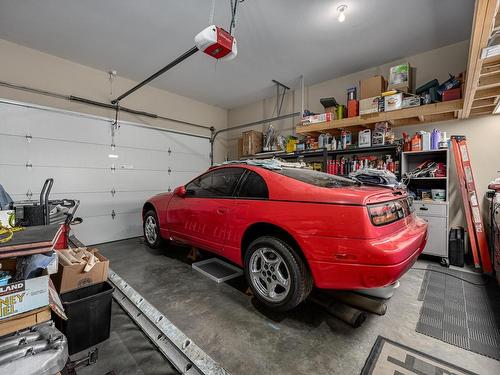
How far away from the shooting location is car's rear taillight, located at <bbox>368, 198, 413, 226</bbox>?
1.62 metres

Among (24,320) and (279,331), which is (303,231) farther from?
(24,320)

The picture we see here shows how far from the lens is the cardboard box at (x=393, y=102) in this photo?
3.54 meters

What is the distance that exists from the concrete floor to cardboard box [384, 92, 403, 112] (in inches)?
99.8

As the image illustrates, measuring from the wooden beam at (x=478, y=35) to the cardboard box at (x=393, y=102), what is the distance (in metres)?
0.86

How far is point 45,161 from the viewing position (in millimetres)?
3902

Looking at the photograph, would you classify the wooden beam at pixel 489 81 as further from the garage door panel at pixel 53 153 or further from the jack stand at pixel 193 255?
the garage door panel at pixel 53 153

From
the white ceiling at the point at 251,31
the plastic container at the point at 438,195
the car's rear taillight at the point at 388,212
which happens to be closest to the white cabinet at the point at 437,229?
the plastic container at the point at 438,195

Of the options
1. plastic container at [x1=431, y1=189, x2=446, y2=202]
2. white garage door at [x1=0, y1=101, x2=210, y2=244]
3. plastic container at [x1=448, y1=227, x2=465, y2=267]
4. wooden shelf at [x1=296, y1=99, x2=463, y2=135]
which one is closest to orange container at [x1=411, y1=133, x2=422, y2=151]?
wooden shelf at [x1=296, y1=99, x2=463, y2=135]

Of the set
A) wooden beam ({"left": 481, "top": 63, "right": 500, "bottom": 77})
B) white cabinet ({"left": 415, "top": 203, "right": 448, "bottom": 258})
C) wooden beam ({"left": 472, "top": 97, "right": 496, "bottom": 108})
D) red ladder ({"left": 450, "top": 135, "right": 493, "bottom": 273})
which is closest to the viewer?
wooden beam ({"left": 481, "top": 63, "right": 500, "bottom": 77})

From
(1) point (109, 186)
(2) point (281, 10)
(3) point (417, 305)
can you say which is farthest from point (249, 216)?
(1) point (109, 186)

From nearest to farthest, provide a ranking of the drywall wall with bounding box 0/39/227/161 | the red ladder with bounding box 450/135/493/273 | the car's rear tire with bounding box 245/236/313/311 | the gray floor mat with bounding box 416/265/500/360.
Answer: the gray floor mat with bounding box 416/265/500/360
the car's rear tire with bounding box 245/236/313/311
the red ladder with bounding box 450/135/493/273
the drywall wall with bounding box 0/39/227/161

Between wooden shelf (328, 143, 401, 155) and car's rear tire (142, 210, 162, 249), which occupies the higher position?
wooden shelf (328, 143, 401, 155)

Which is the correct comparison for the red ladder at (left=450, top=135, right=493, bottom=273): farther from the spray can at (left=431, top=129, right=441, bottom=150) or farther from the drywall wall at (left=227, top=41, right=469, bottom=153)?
the drywall wall at (left=227, top=41, right=469, bottom=153)

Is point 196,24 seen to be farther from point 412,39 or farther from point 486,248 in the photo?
point 486,248
